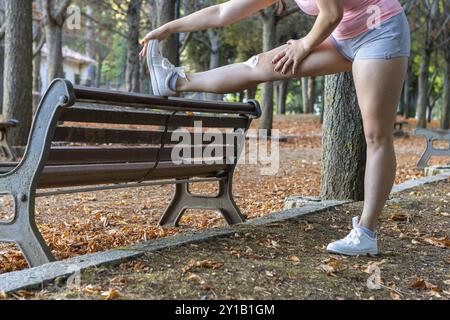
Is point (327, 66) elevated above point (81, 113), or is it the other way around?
point (327, 66)

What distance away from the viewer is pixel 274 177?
32.7 ft

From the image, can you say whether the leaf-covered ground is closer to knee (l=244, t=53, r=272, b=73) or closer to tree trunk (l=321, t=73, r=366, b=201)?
tree trunk (l=321, t=73, r=366, b=201)

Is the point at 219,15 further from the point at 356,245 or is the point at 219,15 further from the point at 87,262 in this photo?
the point at 87,262

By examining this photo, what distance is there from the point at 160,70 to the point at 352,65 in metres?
1.12

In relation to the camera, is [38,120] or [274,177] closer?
[38,120]

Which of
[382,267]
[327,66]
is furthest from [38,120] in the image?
[382,267]

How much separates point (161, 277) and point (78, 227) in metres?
2.63

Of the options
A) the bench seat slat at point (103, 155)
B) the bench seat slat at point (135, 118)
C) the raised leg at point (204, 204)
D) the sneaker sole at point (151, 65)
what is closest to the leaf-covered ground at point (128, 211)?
the raised leg at point (204, 204)

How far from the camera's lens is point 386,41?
3539 millimetres

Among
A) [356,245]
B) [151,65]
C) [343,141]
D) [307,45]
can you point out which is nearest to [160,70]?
[151,65]

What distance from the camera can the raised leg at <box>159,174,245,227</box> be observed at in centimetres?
519

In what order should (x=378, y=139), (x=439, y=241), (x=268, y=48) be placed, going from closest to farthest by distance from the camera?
(x=378, y=139) < (x=439, y=241) < (x=268, y=48)
